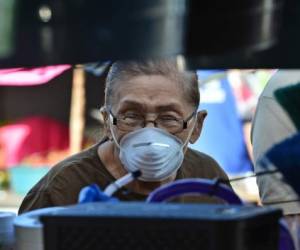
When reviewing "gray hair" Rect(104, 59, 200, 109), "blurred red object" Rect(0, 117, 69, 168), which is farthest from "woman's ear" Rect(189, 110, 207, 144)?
"blurred red object" Rect(0, 117, 69, 168)

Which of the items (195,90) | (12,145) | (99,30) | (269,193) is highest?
(99,30)

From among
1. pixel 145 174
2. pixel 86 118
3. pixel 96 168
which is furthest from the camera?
pixel 86 118

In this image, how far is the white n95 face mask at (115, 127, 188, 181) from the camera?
6.39 feet

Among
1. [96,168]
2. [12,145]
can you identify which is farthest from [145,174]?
[12,145]

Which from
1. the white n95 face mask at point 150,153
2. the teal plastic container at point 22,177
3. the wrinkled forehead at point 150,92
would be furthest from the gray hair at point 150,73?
the teal plastic container at point 22,177

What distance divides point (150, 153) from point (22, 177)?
3.28m

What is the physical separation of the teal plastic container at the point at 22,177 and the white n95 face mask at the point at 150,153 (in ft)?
9.68

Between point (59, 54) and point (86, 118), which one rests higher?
point (59, 54)

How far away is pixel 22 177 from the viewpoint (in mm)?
5113

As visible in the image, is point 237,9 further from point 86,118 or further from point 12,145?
point 12,145

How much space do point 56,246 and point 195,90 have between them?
94cm

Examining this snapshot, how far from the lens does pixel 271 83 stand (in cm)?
223

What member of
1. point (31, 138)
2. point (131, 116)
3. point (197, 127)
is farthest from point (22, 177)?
point (131, 116)

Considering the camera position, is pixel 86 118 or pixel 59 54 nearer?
pixel 59 54
